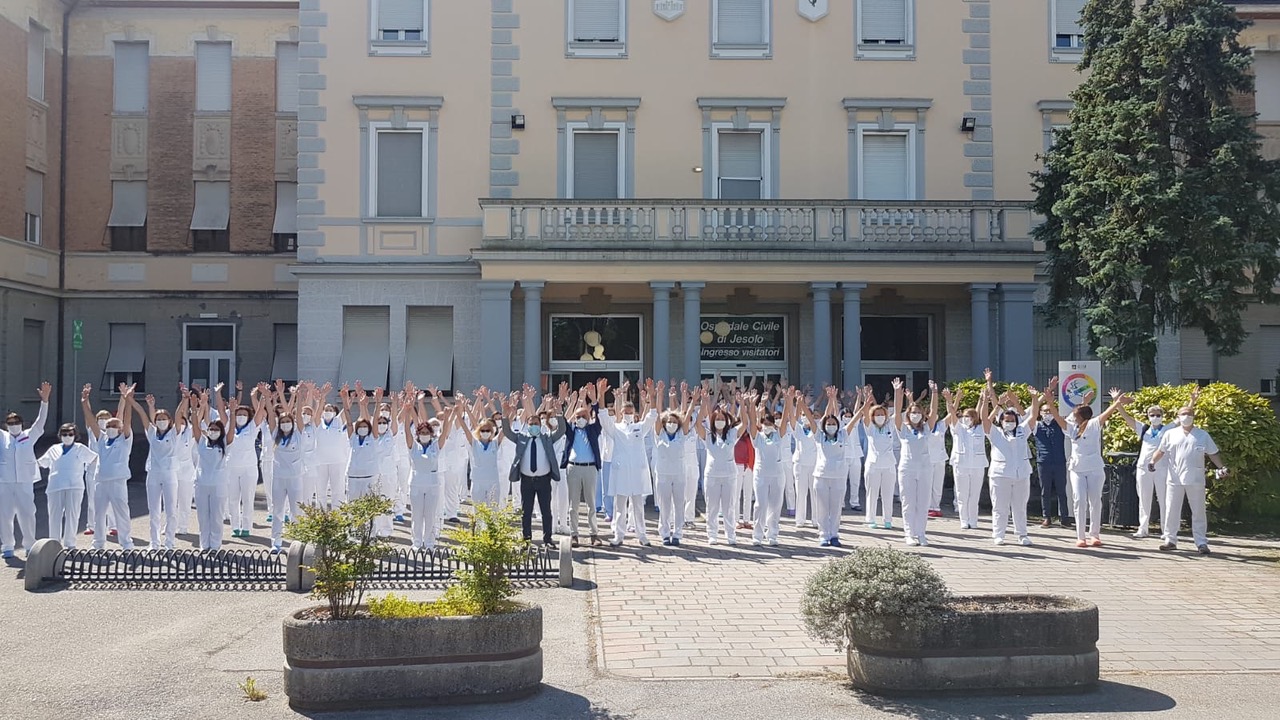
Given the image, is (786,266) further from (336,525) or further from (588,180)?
(336,525)

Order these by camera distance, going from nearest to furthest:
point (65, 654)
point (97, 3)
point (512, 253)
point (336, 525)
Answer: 1. point (336, 525)
2. point (65, 654)
3. point (512, 253)
4. point (97, 3)

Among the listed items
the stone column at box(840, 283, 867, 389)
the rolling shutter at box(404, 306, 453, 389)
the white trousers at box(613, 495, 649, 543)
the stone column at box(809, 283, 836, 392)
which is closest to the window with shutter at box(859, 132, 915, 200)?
the stone column at box(840, 283, 867, 389)

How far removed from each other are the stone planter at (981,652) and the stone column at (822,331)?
50.9ft

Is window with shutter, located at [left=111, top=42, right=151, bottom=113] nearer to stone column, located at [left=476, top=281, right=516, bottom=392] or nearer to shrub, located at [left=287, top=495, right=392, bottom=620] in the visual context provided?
stone column, located at [left=476, top=281, right=516, bottom=392]

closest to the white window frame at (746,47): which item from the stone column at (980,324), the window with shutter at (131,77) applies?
the stone column at (980,324)

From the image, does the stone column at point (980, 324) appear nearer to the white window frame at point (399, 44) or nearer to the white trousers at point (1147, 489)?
the white trousers at point (1147, 489)

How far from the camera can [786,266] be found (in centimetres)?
2223

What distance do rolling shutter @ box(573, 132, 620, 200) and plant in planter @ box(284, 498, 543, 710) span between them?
59.0 feet

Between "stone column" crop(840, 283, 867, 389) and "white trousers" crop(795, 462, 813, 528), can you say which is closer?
"white trousers" crop(795, 462, 813, 528)

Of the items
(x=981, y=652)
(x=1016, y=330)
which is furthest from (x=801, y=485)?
(x=1016, y=330)

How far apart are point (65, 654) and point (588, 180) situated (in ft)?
59.1

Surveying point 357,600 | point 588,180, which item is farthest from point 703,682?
point 588,180

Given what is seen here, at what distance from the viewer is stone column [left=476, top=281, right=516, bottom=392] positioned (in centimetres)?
2252

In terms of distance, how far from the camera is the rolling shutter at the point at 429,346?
78.3 ft
